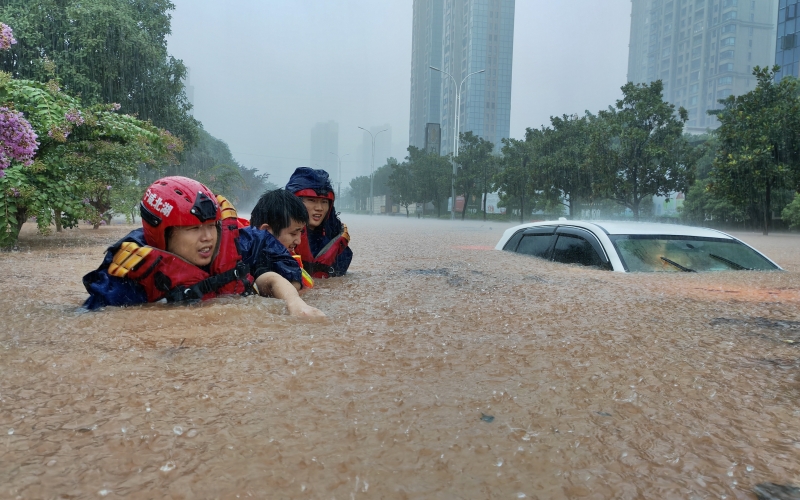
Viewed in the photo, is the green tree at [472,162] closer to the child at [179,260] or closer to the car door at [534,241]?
the car door at [534,241]

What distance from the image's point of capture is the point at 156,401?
1868 millimetres

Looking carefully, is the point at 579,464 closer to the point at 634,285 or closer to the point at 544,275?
the point at 634,285

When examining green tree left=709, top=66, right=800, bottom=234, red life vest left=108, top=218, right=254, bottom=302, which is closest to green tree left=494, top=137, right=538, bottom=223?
green tree left=709, top=66, right=800, bottom=234

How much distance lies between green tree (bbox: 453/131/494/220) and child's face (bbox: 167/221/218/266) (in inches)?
1611

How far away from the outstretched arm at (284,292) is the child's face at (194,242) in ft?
1.24

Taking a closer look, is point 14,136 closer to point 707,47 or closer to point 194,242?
point 194,242

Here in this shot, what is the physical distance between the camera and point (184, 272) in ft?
11.3

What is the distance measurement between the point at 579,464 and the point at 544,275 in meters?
3.90

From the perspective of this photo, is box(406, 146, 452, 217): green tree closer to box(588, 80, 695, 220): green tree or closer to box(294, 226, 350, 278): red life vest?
box(588, 80, 695, 220): green tree

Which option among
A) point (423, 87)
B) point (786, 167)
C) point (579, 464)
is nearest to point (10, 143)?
point (579, 464)

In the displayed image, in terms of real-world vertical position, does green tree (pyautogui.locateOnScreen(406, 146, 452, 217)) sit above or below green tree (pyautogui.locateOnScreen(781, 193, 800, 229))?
above

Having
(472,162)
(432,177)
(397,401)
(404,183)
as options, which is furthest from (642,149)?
(404,183)

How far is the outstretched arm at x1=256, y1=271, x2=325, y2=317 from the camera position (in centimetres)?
321

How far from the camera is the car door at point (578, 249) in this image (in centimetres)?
535
